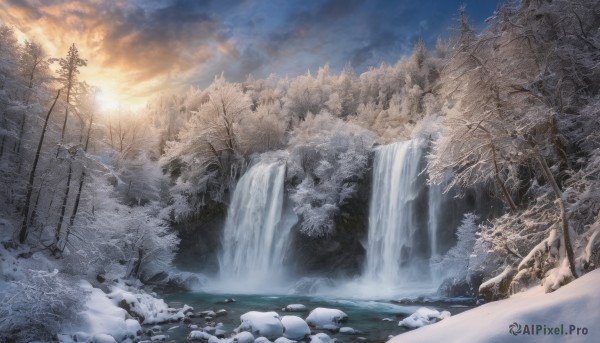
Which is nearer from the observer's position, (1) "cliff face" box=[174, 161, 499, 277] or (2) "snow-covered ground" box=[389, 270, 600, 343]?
(2) "snow-covered ground" box=[389, 270, 600, 343]

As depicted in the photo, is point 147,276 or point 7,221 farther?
point 147,276

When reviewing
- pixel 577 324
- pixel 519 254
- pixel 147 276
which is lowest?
pixel 147 276

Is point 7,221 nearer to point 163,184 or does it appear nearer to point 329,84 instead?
point 163,184

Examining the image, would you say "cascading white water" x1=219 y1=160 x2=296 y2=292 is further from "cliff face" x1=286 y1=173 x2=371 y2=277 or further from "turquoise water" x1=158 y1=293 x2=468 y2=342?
"turquoise water" x1=158 y1=293 x2=468 y2=342

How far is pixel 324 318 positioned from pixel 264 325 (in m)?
2.79

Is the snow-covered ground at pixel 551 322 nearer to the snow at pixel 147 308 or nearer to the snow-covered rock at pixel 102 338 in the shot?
the snow-covered rock at pixel 102 338

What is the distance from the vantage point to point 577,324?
19.4 ft

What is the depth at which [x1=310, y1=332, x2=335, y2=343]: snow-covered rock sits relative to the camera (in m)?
12.9

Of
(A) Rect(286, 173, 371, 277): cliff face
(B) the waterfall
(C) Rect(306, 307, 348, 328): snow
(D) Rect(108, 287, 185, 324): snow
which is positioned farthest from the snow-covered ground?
(A) Rect(286, 173, 371, 277): cliff face

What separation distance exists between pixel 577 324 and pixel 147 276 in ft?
91.6

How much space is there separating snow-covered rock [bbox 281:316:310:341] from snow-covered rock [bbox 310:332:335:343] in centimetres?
44

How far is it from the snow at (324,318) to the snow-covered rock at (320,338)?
1.78 metres

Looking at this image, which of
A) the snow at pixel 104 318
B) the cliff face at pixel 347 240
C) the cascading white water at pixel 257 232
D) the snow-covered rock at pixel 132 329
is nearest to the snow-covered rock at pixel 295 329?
the snow-covered rock at pixel 132 329

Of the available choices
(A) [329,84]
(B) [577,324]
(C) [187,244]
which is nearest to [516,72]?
(B) [577,324]
